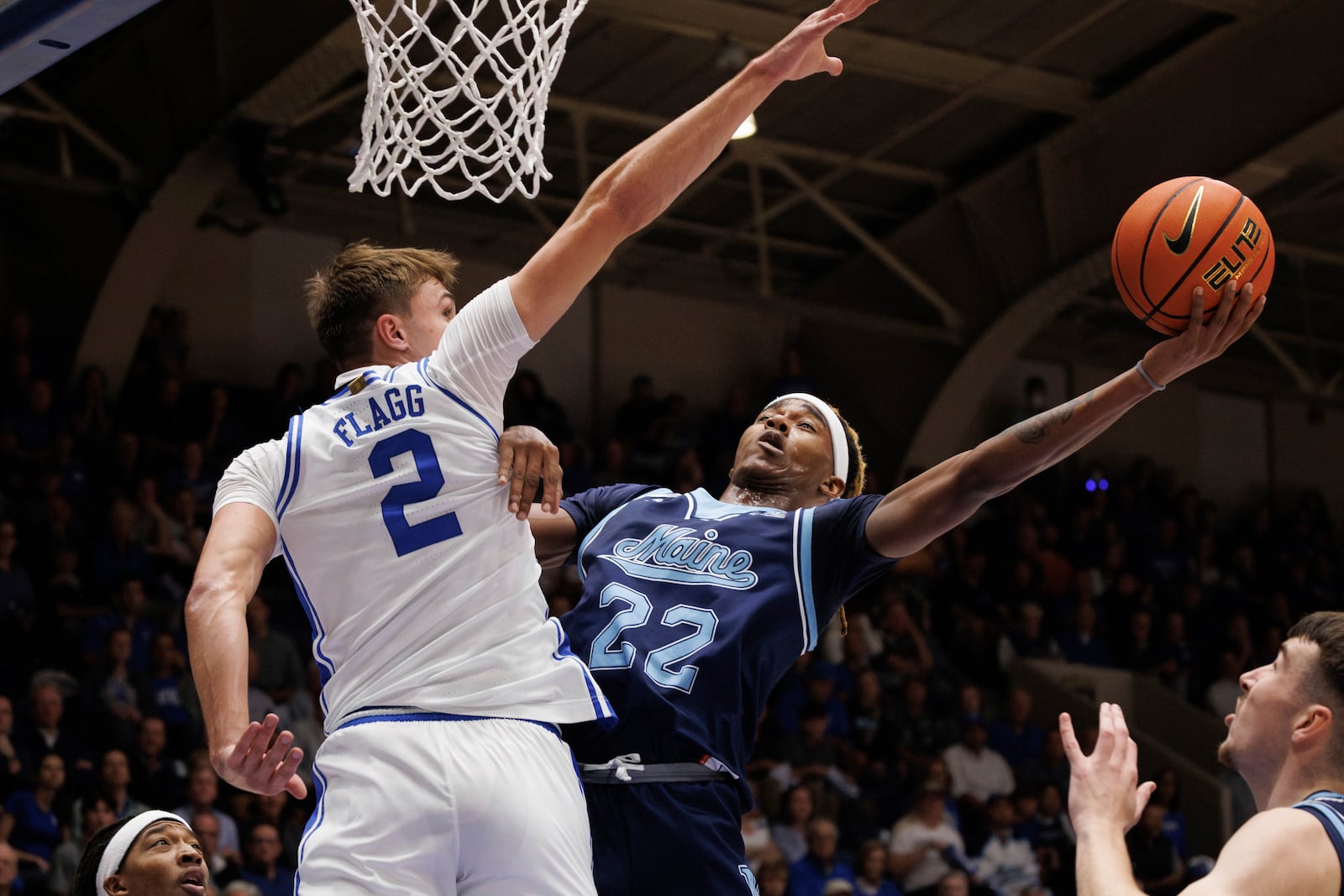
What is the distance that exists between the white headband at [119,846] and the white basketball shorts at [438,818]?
1726 mm

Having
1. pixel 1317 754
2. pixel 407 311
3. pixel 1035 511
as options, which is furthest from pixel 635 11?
pixel 1317 754

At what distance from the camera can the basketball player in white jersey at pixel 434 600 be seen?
336 cm

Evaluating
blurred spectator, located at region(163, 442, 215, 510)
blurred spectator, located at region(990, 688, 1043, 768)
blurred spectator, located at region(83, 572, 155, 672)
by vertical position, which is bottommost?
blurred spectator, located at region(990, 688, 1043, 768)

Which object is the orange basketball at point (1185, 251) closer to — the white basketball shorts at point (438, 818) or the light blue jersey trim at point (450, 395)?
the light blue jersey trim at point (450, 395)

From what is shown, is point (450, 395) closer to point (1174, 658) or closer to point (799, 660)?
point (799, 660)

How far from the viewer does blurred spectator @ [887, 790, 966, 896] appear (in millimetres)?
12055

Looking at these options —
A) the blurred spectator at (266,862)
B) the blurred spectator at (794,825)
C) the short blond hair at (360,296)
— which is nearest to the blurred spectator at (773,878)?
the blurred spectator at (794,825)

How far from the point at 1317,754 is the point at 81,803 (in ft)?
25.0

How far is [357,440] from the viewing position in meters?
3.68

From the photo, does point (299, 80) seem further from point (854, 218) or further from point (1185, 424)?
point (1185, 424)

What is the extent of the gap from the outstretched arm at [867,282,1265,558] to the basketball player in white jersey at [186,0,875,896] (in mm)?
934

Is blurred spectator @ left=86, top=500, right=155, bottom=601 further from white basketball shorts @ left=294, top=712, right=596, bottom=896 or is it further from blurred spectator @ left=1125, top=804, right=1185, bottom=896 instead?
white basketball shorts @ left=294, top=712, right=596, bottom=896

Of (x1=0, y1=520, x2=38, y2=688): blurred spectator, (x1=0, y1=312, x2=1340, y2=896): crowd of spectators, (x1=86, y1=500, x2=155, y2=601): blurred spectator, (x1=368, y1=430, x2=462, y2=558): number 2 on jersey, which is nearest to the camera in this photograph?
(x1=368, y1=430, x2=462, y2=558): number 2 on jersey

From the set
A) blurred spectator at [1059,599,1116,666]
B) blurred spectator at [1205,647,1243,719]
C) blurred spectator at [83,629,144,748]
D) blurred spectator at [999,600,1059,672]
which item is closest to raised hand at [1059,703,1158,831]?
blurred spectator at [83,629,144,748]
